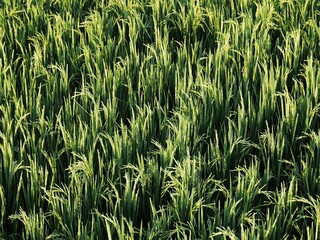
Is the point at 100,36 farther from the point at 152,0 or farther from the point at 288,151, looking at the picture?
the point at 288,151

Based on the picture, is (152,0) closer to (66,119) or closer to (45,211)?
(66,119)

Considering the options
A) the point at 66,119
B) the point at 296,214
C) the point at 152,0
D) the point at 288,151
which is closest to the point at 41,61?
the point at 66,119

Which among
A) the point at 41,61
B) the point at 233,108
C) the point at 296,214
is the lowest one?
the point at 296,214

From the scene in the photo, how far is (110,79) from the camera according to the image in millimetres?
2430

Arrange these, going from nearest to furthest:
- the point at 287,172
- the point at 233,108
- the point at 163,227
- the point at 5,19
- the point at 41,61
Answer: the point at 163,227 < the point at 287,172 < the point at 233,108 < the point at 41,61 < the point at 5,19

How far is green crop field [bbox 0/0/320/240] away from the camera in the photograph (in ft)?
6.22

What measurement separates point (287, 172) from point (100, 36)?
96cm

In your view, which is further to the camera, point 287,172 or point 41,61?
point 41,61

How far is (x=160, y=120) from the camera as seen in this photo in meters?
2.23

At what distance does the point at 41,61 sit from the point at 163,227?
3.30 ft

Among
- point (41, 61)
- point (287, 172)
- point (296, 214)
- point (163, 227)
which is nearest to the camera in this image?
point (163, 227)

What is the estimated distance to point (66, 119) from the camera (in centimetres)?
223

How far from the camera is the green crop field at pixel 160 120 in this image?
1895 mm

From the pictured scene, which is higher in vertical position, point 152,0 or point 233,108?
point 152,0
